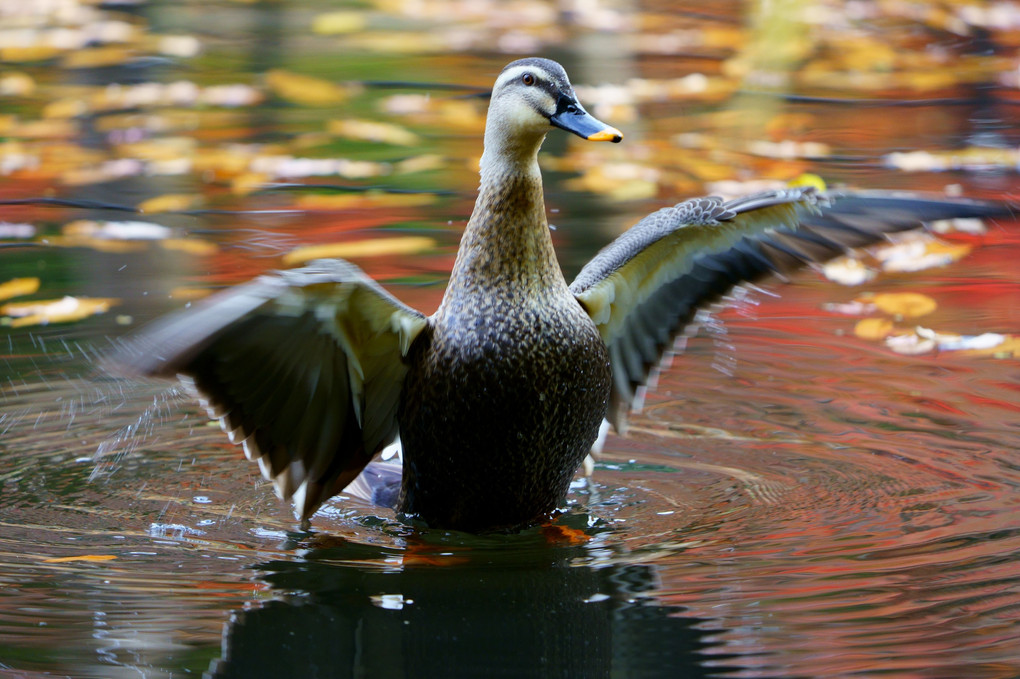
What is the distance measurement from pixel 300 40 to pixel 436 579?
28.8 ft

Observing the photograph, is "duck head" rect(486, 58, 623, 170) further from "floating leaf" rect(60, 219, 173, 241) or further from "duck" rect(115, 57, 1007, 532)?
"floating leaf" rect(60, 219, 173, 241)

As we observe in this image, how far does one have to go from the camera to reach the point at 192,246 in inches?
280

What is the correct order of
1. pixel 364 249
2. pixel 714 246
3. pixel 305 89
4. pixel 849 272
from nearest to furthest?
1. pixel 714 246
2. pixel 849 272
3. pixel 364 249
4. pixel 305 89

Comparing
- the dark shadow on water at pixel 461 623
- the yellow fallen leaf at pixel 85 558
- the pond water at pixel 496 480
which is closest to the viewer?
the dark shadow on water at pixel 461 623

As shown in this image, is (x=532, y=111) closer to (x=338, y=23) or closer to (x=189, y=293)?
(x=189, y=293)

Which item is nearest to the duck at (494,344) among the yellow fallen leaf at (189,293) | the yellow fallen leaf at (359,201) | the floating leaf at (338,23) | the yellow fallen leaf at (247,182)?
the yellow fallen leaf at (189,293)

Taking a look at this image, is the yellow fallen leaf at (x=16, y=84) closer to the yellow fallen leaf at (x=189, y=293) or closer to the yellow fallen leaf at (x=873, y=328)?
the yellow fallen leaf at (x=189, y=293)

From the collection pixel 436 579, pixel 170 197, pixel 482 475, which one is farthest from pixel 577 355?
pixel 170 197

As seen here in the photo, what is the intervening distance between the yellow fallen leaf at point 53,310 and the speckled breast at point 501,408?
8.00ft

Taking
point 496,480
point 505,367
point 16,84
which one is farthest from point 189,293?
point 16,84

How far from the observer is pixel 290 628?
3512 millimetres

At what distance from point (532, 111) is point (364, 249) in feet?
10.00

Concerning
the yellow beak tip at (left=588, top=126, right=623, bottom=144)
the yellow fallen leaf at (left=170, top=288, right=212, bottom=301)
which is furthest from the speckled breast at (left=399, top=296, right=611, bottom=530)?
the yellow fallen leaf at (left=170, top=288, right=212, bottom=301)

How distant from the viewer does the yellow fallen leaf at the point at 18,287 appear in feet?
20.7
